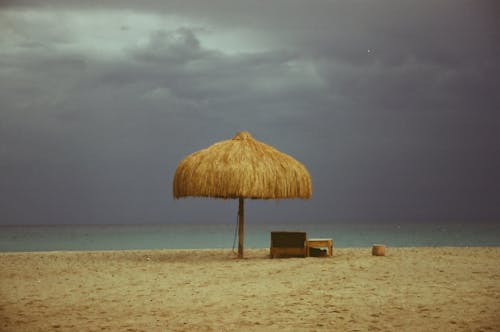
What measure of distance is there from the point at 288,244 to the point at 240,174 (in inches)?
66.6

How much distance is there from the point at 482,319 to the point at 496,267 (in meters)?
4.54

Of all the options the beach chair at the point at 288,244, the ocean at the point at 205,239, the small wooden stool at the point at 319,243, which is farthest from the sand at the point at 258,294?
the ocean at the point at 205,239

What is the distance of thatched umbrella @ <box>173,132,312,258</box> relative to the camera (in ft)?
39.4

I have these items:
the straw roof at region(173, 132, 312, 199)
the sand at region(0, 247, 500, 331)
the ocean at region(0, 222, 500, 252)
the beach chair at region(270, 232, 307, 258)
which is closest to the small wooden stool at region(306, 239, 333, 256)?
the beach chair at region(270, 232, 307, 258)

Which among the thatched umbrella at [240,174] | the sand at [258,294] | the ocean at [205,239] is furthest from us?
the ocean at [205,239]

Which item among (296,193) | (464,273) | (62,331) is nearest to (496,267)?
(464,273)

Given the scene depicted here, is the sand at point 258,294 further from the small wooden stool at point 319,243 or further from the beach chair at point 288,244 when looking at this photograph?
the beach chair at point 288,244

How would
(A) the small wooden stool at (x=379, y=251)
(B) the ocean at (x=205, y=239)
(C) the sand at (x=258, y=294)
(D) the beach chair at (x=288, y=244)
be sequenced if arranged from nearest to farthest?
(C) the sand at (x=258, y=294)
(D) the beach chair at (x=288, y=244)
(A) the small wooden stool at (x=379, y=251)
(B) the ocean at (x=205, y=239)

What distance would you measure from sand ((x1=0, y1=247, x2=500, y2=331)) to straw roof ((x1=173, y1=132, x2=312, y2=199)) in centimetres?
131

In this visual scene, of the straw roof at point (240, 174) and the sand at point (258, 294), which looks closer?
the sand at point (258, 294)

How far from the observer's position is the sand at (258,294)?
634 centimetres

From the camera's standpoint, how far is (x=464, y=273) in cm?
965

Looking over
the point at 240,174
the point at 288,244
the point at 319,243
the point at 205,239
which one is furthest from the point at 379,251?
the point at 205,239

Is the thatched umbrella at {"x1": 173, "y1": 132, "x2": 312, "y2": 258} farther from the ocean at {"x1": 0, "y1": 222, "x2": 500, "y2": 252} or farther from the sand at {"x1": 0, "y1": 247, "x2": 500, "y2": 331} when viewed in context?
the ocean at {"x1": 0, "y1": 222, "x2": 500, "y2": 252}
